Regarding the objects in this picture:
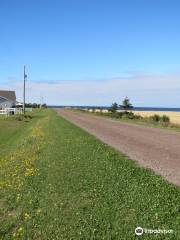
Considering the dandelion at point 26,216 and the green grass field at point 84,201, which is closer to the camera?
the green grass field at point 84,201

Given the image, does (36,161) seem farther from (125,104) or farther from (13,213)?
(125,104)

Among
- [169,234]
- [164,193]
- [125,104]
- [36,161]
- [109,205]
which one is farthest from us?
[125,104]

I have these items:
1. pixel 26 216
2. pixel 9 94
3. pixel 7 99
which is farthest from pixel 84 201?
pixel 9 94

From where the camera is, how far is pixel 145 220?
7.18m

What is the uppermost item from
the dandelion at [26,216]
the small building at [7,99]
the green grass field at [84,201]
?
the small building at [7,99]

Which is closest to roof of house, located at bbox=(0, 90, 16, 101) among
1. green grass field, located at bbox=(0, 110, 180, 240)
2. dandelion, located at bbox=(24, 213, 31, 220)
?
green grass field, located at bbox=(0, 110, 180, 240)

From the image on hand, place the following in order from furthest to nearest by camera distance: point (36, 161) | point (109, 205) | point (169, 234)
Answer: point (36, 161), point (109, 205), point (169, 234)

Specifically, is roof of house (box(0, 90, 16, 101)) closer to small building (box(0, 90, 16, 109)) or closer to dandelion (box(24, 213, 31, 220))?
small building (box(0, 90, 16, 109))

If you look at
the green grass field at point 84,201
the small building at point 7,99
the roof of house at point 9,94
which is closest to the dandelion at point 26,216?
the green grass field at point 84,201

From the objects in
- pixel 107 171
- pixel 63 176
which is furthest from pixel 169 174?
pixel 63 176

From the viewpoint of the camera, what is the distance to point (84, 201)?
8727 millimetres

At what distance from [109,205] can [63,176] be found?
3.41 m

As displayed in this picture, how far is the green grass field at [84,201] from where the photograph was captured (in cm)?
710

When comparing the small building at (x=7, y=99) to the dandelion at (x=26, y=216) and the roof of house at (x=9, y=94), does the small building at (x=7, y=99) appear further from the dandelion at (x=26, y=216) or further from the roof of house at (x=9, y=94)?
the dandelion at (x=26, y=216)
